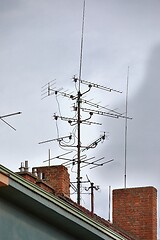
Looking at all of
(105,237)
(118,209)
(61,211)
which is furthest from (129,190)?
(61,211)

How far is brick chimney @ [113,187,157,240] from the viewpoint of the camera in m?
27.6

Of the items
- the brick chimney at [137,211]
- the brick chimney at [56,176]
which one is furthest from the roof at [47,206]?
the brick chimney at [137,211]

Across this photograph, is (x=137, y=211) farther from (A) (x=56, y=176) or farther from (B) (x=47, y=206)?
(B) (x=47, y=206)

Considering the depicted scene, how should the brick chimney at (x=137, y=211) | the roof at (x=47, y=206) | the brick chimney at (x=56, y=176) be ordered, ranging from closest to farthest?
the roof at (x=47, y=206) → the brick chimney at (x=56, y=176) → the brick chimney at (x=137, y=211)

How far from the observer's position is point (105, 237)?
1839 cm

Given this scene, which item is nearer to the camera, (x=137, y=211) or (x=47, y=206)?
(x=47, y=206)

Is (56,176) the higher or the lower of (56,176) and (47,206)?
the higher

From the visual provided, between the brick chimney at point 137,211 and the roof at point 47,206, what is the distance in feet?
29.6

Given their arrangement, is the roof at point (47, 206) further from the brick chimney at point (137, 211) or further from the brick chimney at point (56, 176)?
the brick chimney at point (137, 211)

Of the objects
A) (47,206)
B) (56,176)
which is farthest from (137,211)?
(47,206)

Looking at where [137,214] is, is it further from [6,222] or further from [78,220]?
[6,222]

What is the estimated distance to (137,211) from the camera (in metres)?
27.8

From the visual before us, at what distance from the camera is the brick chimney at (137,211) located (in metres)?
27.6

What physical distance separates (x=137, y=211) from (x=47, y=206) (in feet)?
39.1
